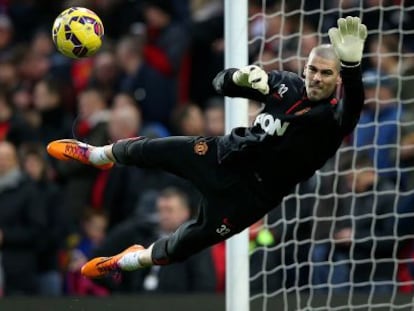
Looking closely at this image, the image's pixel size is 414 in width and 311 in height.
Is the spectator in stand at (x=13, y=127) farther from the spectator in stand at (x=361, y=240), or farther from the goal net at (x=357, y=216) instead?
the spectator in stand at (x=361, y=240)

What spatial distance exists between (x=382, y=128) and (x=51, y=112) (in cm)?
342

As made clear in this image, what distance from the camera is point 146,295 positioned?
1042 centimetres

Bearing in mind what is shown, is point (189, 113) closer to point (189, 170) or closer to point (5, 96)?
point (5, 96)

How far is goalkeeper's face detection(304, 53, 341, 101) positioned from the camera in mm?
8828

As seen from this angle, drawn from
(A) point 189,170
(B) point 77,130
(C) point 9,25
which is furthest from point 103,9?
(A) point 189,170

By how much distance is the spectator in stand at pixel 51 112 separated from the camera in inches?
532

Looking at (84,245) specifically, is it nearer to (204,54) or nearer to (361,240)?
(204,54)

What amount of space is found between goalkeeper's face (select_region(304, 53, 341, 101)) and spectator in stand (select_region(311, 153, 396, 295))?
243cm

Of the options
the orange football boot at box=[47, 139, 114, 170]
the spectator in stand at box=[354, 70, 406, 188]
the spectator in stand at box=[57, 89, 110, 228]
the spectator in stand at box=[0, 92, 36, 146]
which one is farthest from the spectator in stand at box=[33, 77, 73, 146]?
the orange football boot at box=[47, 139, 114, 170]

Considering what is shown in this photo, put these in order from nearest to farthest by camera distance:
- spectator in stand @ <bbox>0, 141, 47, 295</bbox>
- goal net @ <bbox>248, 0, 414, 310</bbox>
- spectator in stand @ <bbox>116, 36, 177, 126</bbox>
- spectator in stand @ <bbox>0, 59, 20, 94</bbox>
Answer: goal net @ <bbox>248, 0, 414, 310</bbox>, spectator in stand @ <bbox>0, 141, 47, 295</bbox>, spectator in stand @ <bbox>116, 36, 177, 126</bbox>, spectator in stand @ <bbox>0, 59, 20, 94</bbox>

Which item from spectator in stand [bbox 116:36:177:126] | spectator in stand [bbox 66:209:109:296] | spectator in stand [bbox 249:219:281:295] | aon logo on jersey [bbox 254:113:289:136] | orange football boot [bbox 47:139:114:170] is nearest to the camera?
aon logo on jersey [bbox 254:113:289:136]

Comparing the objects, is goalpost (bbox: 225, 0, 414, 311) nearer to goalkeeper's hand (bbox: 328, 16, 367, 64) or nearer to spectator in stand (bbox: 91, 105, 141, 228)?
spectator in stand (bbox: 91, 105, 141, 228)

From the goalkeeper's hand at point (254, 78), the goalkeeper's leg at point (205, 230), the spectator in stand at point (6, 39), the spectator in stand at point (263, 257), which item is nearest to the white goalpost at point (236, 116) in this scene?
the goalkeeper's leg at point (205, 230)

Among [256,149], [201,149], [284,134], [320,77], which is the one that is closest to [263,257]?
[201,149]
